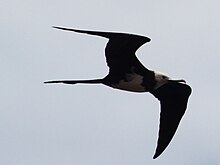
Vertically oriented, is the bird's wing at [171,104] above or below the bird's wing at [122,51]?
below

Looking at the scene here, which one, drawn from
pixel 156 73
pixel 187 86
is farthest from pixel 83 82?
pixel 187 86

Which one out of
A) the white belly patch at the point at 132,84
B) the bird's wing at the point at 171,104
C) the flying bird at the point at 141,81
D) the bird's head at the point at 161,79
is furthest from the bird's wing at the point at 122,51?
the bird's wing at the point at 171,104

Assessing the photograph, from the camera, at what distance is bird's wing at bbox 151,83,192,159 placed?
46.7 ft

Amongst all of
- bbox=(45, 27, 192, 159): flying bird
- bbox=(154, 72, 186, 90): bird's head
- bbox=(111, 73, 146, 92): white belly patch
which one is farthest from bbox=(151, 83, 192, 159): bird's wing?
bbox=(111, 73, 146, 92): white belly patch

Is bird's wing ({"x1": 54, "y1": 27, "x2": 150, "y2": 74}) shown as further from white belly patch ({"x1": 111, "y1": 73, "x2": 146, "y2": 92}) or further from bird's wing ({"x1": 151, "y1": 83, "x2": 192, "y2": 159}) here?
bird's wing ({"x1": 151, "y1": 83, "x2": 192, "y2": 159})

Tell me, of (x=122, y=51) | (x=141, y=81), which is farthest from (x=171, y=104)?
(x=122, y=51)

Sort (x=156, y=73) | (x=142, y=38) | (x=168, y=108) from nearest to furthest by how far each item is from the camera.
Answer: (x=142, y=38) → (x=156, y=73) → (x=168, y=108)

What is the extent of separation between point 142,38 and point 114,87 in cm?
95

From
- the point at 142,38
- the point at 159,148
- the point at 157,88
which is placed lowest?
the point at 159,148

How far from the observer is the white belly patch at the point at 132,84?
13188 mm

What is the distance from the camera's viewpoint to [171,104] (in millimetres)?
14492

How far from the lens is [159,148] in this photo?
1392cm

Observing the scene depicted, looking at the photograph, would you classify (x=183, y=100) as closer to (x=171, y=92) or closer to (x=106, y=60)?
(x=171, y=92)

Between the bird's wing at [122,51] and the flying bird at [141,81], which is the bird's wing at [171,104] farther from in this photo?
the bird's wing at [122,51]
